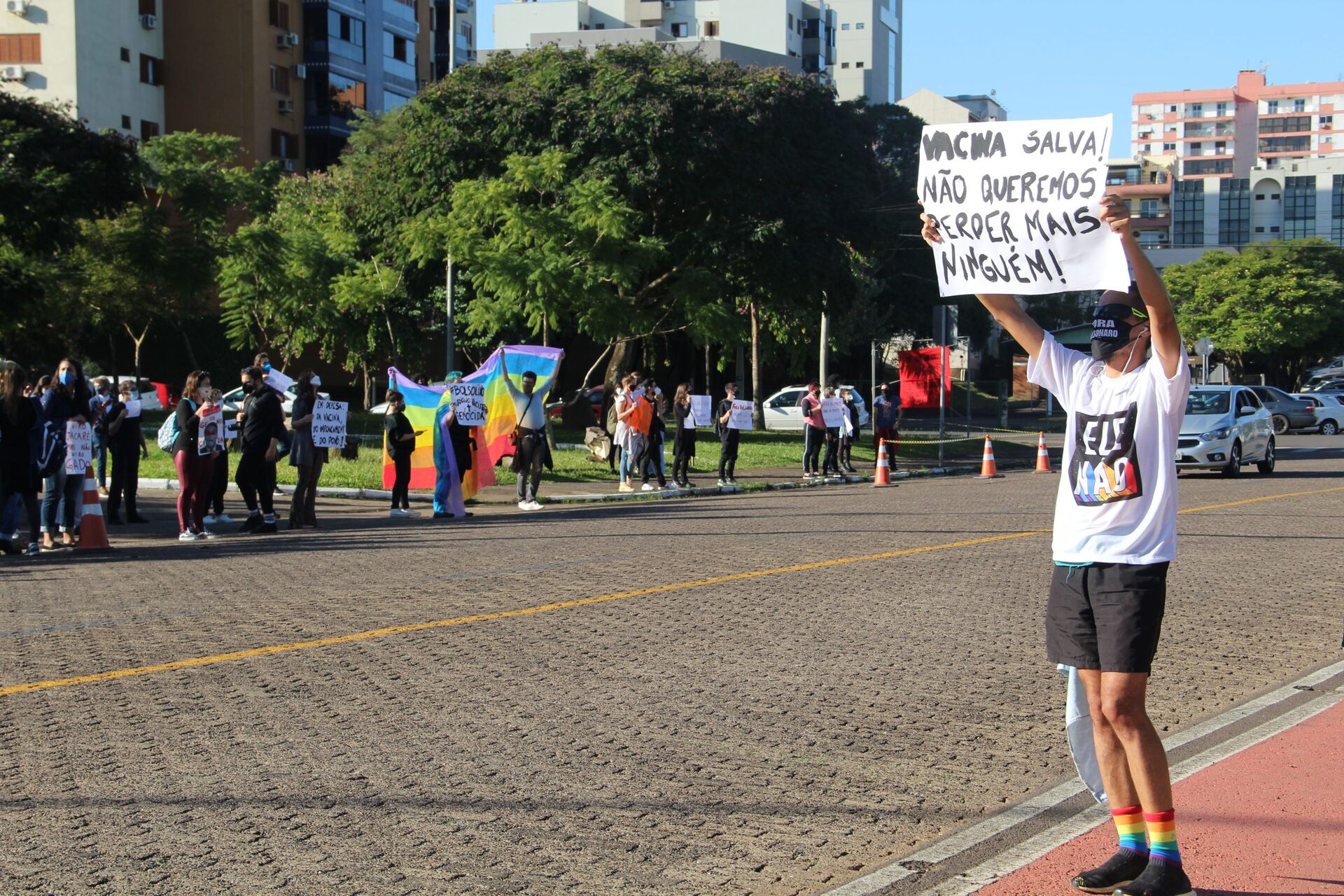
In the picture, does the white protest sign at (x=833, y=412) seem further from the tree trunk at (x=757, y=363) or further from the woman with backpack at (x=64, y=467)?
the woman with backpack at (x=64, y=467)

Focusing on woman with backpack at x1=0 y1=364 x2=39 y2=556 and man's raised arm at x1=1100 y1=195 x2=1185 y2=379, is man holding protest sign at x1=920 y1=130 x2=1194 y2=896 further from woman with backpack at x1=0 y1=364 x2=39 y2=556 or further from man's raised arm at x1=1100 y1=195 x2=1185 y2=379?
woman with backpack at x1=0 y1=364 x2=39 y2=556

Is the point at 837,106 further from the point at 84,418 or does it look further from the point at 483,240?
the point at 84,418

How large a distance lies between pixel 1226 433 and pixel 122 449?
64.1 feet

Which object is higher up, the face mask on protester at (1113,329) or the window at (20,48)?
the window at (20,48)

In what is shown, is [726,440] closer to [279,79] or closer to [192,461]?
[192,461]

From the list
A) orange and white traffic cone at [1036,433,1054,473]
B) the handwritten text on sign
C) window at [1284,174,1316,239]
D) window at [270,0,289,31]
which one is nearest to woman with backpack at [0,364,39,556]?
the handwritten text on sign

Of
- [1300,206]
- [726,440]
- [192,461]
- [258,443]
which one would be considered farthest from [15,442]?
[1300,206]

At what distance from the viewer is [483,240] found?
29.8 m

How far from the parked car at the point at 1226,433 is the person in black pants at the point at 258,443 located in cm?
1646

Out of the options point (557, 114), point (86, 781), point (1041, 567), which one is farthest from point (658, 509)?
point (557, 114)

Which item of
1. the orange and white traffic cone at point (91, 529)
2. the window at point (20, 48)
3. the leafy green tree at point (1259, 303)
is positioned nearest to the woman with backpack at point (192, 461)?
the orange and white traffic cone at point (91, 529)

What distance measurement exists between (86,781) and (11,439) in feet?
31.7

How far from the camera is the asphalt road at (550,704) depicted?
5145 millimetres

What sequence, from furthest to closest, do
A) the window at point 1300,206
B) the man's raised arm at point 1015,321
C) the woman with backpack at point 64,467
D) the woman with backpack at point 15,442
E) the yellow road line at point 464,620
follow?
the window at point 1300,206 < the woman with backpack at point 64,467 < the woman with backpack at point 15,442 < the yellow road line at point 464,620 < the man's raised arm at point 1015,321
